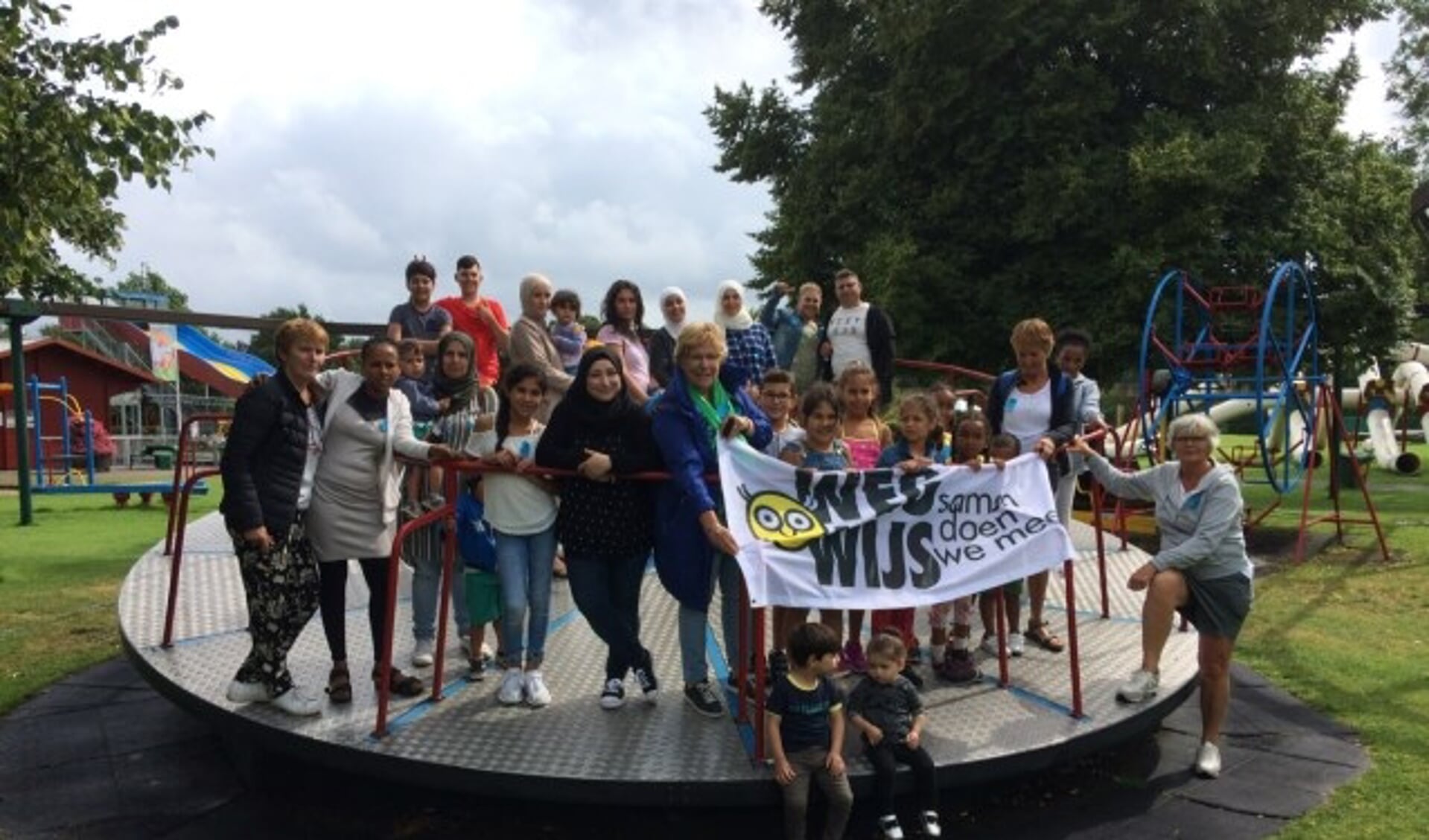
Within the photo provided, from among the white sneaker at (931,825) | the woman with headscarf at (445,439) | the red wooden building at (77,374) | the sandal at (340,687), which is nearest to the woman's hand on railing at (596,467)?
the woman with headscarf at (445,439)

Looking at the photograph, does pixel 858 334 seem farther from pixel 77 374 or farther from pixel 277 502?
pixel 77 374

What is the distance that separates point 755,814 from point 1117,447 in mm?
6227

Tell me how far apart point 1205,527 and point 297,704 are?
3916 mm

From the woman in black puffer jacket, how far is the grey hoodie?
11.9 feet

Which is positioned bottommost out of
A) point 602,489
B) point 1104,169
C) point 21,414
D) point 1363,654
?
point 1363,654

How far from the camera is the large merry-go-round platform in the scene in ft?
12.4

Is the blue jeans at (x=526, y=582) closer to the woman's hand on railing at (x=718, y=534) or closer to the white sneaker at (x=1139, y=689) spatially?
the woman's hand on railing at (x=718, y=534)

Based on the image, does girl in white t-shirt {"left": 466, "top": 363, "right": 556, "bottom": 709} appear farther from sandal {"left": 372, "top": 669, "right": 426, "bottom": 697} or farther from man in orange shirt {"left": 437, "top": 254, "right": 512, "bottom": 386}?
man in orange shirt {"left": 437, "top": 254, "right": 512, "bottom": 386}

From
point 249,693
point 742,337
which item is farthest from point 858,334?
point 249,693

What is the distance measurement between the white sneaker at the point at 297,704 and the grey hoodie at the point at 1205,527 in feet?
11.9

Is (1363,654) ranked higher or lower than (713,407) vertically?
lower

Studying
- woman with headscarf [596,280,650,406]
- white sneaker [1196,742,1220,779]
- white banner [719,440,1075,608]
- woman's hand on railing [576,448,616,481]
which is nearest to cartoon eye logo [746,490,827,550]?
white banner [719,440,1075,608]

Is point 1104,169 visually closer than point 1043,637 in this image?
No

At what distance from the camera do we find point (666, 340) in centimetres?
674
